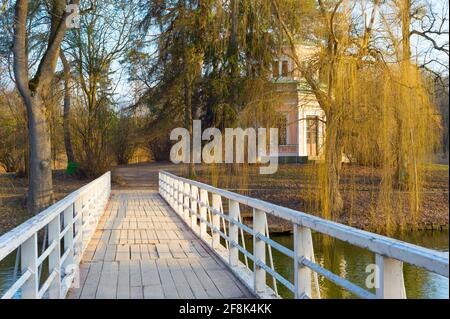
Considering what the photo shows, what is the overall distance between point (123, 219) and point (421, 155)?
618 cm

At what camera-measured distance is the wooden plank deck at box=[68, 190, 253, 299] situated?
5.23 metres

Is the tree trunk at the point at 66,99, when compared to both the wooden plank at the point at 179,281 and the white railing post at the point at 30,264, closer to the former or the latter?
the wooden plank at the point at 179,281

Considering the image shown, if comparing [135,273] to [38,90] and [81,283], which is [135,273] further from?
[38,90]

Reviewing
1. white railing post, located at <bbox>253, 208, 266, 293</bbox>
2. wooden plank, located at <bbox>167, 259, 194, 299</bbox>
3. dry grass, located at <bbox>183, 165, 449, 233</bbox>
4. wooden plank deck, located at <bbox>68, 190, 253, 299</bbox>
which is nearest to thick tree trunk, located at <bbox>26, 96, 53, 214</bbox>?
dry grass, located at <bbox>183, 165, 449, 233</bbox>

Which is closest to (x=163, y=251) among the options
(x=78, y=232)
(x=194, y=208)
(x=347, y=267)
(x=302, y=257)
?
(x=78, y=232)

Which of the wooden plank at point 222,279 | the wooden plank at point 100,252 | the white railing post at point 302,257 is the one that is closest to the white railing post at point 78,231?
the wooden plank at point 100,252

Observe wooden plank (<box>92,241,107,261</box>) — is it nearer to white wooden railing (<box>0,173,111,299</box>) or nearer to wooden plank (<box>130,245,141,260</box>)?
white wooden railing (<box>0,173,111,299</box>)

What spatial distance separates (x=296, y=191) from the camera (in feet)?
63.4

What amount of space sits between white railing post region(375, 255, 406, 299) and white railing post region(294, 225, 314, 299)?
128 cm

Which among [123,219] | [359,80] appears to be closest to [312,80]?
[359,80]

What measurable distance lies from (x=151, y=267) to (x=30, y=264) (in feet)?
9.66

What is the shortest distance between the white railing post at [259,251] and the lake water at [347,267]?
2.83 m
